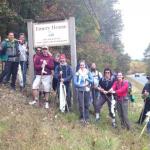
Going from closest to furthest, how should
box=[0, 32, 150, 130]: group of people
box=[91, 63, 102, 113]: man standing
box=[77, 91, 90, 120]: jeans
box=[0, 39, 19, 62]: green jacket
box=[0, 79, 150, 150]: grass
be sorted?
box=[0, 79, 150, 150]: grass → box=[77, 91, 90, 120]: jeans → box=[0, 32, 150, 130]: group of people → box=[0, 39, 19, 62]: green jacket → box=[91, 63, 102, 113]: man standing

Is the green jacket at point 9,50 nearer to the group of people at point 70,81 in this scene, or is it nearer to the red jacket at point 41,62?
the group of people at point 70,81

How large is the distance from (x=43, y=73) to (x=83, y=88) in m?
1.35

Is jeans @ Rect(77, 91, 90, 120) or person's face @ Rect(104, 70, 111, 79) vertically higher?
person's face @ Rect(104, 70, 111, 79)

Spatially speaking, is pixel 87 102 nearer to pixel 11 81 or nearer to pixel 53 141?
pixel 11 81

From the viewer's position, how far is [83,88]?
14367 millimetres

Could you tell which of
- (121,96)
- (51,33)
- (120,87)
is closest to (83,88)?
(120,87)

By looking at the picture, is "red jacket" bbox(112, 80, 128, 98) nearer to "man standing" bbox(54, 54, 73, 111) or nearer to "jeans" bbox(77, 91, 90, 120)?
"jeans" bbox(77, 91, 90, 120)

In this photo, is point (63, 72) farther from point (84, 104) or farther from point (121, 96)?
point (121, 96)

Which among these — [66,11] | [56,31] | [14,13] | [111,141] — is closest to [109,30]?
[66,11]

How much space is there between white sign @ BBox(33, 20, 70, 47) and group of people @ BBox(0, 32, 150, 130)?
17.1 inches

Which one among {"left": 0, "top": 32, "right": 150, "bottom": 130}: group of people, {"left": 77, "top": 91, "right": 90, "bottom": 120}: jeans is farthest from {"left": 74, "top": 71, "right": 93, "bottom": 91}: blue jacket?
{"left": 77, "top": 91, "right": 90, "bottom": 120}: jeans

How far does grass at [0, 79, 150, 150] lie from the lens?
1027 cm

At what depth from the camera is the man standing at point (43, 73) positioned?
14.4 meters

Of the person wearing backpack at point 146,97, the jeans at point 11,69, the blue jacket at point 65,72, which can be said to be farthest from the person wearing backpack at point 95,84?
the jeans at point 11,69
